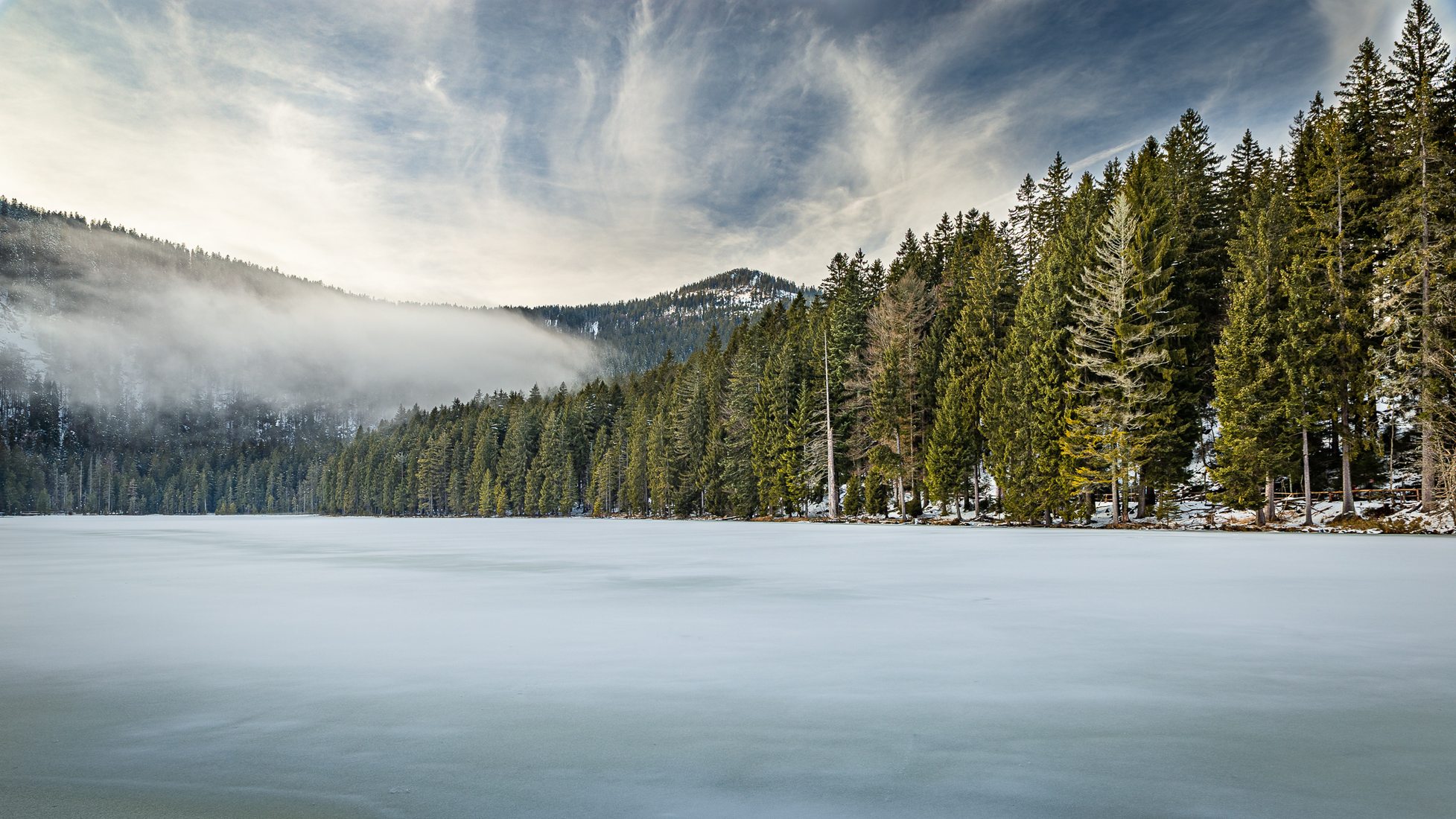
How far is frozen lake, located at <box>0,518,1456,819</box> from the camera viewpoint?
3.10m

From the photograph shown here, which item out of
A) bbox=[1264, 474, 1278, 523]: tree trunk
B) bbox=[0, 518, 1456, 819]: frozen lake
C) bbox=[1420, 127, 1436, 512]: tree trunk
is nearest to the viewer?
bbox=[0, 518, 1456, 819]: frozen lake

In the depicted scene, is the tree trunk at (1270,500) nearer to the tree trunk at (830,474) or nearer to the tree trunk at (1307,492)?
the tree trunk at (1307,492)

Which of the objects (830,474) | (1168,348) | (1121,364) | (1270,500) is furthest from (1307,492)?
(830,474)

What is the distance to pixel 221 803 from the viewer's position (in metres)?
3.01

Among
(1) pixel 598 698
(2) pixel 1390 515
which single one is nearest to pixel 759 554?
(1) pixel 598 698

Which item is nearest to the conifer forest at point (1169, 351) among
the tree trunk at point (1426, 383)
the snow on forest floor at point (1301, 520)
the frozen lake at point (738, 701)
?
the tree trunk at point (1426, 383)

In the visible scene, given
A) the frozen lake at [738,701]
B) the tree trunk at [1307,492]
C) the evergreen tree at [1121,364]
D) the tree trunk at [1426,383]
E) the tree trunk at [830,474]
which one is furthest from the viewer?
the tree trunk at [830,474]

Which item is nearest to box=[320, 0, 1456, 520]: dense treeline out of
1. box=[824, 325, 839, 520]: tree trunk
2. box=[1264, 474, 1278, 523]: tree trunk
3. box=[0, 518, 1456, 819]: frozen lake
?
box=[1264, 474, 1278, 523]: tree trunk

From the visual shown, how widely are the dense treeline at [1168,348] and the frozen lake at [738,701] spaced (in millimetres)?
24429

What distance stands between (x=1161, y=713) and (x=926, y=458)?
40.5m

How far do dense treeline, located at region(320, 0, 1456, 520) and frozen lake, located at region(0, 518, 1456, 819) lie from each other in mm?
24429

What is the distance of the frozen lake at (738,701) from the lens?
3.10m

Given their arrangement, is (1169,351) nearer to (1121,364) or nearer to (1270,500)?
(1121,364)

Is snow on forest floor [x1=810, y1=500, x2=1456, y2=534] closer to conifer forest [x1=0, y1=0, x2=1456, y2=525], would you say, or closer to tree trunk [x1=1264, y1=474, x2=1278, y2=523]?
tree trunk [x1=1264, y1=474, x2=1278, y2=523]
